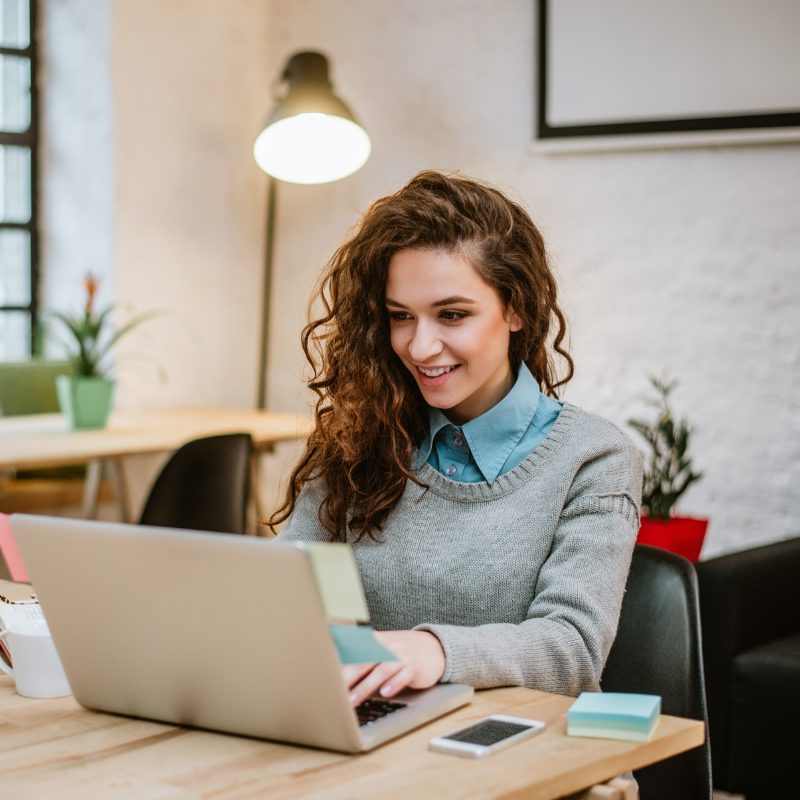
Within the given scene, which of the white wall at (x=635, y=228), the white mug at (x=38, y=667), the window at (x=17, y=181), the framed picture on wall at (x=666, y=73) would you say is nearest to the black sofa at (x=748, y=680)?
the white wall at (x=635, y=228)

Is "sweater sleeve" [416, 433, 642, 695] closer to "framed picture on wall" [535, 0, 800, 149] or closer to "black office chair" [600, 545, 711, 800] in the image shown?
"black office chair" [600, 545, 711, 800]

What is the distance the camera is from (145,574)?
3.47ft

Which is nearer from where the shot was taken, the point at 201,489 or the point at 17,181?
the point at 201,489

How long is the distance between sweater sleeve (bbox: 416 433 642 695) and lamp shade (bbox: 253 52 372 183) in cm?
239

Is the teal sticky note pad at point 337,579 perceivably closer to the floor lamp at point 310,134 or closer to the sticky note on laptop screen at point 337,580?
the sticky note on laptop screen at point 337,580

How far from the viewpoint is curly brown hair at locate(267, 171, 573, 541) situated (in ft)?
5.24

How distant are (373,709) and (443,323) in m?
0.58

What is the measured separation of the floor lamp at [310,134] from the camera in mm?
3682

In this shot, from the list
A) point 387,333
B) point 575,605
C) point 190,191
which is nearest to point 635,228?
point 190,191

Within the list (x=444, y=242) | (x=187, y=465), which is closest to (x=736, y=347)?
(x=187, y=465)

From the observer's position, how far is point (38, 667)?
1.26m

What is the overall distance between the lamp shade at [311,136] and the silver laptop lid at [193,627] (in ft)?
8.83

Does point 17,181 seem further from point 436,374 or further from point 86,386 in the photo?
point 436,374

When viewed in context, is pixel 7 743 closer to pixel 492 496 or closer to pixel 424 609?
pixel 424 609
